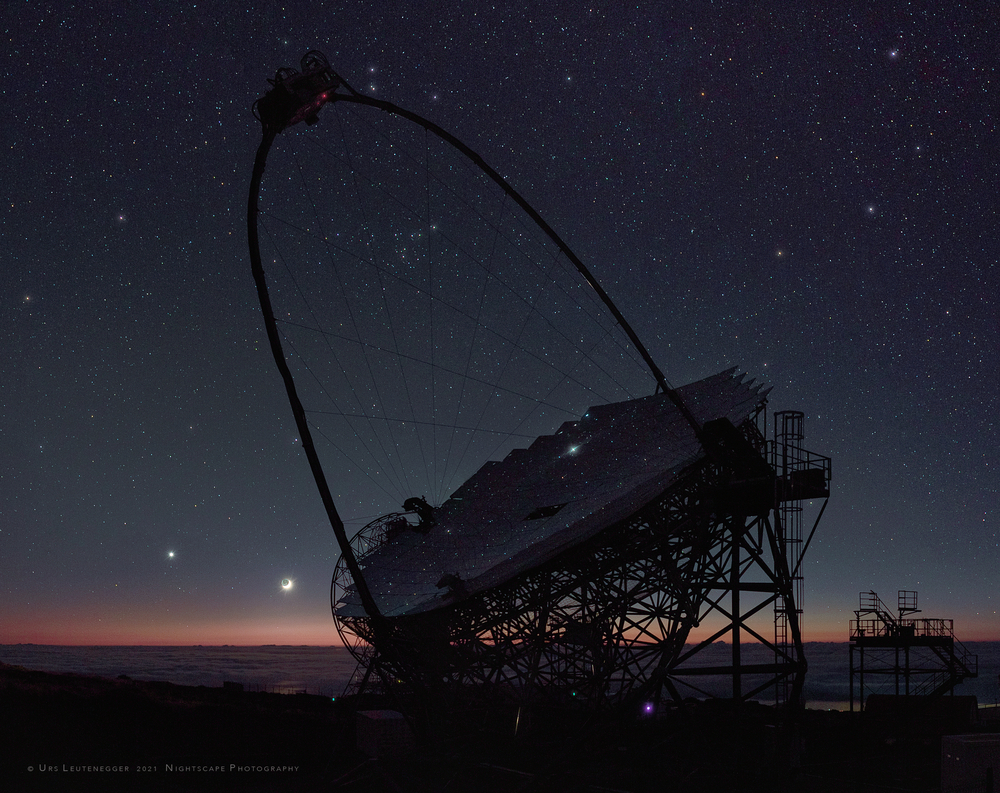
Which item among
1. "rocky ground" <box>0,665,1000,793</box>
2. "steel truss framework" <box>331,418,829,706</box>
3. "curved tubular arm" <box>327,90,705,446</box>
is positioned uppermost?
"curved tubular arm" <box>327,90,705,446</box>

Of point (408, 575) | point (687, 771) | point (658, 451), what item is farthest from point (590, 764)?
point (658, 451)

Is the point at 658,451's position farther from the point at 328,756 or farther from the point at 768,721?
the point at 328,756

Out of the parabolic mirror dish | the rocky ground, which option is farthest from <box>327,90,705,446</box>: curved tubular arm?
the rocky ground

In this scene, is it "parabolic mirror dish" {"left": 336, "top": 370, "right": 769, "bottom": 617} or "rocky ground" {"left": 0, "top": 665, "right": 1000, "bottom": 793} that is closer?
"parabolic mirror dish" {"left": 336, "top": 370, "right": 769, "bottom": 617}

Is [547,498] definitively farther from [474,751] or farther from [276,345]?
[276,345]

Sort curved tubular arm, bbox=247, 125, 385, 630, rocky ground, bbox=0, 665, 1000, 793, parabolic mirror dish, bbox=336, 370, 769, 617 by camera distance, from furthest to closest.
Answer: rocky ground, bbox=0, 665, 1000, 793 < parabolic mirror dish, bbox=336, 370, 769, 617 < curved tubular arm, bbox=247, 125, 385, 630

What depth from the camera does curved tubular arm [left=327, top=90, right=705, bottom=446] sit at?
58.1 ft

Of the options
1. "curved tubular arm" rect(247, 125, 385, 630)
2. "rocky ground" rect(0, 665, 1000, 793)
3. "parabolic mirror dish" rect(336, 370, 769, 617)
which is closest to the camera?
"curved tubular arm" rect(247, 125, 385, 630)

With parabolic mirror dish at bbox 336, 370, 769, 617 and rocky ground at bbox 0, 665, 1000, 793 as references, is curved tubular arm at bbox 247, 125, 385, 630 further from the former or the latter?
rocky ground at bbox 0, 665, 1000, 793

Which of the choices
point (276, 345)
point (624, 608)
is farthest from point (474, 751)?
point (276, 345)

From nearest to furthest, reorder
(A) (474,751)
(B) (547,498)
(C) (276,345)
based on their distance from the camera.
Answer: (C) (276,345) < (B) (547,498) < (A) (474,751)

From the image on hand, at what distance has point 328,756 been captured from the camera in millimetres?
27656

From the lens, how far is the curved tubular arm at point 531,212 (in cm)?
1770

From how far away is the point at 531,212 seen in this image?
20.7 metres
